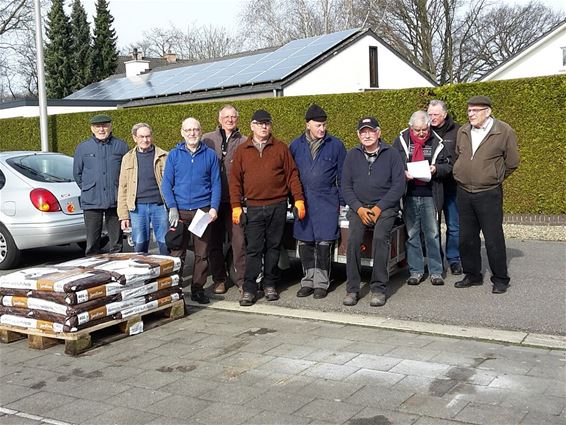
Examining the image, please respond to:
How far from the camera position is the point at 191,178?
A: 731 cm

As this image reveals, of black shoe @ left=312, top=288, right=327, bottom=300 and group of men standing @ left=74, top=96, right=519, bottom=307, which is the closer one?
group of men standing @ left=74, top=96, right=519, bottom=307

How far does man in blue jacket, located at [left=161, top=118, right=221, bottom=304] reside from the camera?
7.31 meters

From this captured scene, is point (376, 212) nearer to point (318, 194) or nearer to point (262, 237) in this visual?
point (318, 194)

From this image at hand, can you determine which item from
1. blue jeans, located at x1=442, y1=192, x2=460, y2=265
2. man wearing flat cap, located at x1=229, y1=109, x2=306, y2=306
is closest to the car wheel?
man wearing flat cap, located at x1=229, y1=109, x2=306, y2=306

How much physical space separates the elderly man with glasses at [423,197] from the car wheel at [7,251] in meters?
5.49

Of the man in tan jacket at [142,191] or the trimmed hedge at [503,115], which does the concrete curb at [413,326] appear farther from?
the trimmed hedge at [503,115]

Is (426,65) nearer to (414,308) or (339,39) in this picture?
(339,39)

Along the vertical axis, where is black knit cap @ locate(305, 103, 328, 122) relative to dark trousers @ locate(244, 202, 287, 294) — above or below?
above

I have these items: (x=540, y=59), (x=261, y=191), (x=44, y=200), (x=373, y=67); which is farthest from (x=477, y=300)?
→ (x=540, y=59)

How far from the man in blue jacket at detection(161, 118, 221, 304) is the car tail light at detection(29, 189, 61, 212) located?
9.08ft

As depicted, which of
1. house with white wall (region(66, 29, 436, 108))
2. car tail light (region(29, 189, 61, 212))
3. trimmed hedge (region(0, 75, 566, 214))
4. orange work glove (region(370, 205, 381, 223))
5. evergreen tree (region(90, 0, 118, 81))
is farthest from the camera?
evergreen tree (region(90, 0, 118, 81))

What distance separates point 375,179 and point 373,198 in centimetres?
20

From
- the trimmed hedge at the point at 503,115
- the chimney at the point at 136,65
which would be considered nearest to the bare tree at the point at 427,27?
the chimney at the point at 136,65

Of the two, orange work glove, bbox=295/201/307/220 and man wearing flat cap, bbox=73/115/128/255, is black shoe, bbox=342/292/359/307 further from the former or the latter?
man wearing flat cap, bbox=73/115/128/255
